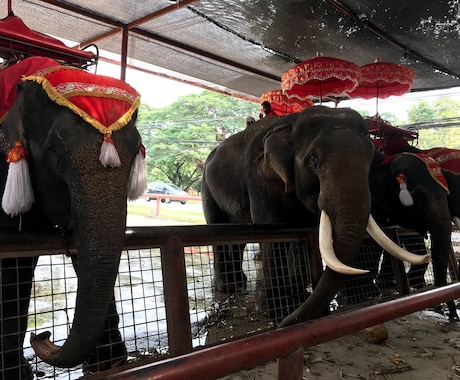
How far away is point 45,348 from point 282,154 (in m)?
2.43

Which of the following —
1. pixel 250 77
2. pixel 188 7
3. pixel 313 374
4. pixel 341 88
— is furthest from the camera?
pixel 250 77

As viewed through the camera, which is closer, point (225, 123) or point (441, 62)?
point (441, 62)

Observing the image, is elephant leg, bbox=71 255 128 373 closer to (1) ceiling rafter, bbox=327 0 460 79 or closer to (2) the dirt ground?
(2) the dirt ground

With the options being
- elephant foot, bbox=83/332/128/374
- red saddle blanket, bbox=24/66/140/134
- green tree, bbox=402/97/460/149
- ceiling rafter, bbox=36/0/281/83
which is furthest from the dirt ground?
green tree, bbox=402/97/460/149

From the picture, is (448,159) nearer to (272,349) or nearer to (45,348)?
(272,349)

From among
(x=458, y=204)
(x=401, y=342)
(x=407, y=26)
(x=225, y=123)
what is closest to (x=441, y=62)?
(x=407, y=26)

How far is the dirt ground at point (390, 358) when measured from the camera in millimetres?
2596

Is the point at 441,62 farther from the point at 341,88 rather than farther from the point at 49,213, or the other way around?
the point at 49,213

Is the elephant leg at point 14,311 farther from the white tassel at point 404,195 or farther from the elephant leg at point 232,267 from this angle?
the white tassel at point 404,195

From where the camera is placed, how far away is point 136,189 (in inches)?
85.8

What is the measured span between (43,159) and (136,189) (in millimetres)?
468

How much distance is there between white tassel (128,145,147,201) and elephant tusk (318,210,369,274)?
124 cm

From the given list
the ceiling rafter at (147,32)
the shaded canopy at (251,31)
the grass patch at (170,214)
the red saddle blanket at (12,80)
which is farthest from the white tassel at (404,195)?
the grass patch at (170,214)

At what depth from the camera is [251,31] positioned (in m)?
5.80
